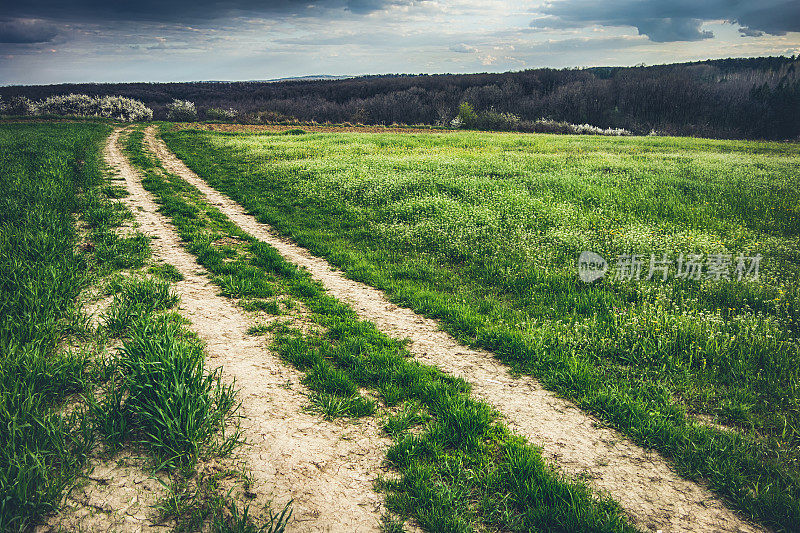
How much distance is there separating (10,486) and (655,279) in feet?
31.1

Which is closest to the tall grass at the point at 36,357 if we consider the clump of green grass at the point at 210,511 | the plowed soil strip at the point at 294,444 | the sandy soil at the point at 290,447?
the sandy soil at the point at 290,447

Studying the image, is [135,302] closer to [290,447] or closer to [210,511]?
[290,447]

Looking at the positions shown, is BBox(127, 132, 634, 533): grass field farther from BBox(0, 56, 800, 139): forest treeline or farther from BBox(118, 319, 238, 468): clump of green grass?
BBox(0, 56, 800, 139): forest treeline

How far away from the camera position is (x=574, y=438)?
4270 mm

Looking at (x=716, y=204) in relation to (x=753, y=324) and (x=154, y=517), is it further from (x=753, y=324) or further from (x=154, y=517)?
(x=154, y=517)

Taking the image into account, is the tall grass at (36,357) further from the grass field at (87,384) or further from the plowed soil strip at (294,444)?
the plowed soil strip at (294,444)

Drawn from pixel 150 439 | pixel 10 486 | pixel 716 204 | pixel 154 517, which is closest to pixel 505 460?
pixel 154 517

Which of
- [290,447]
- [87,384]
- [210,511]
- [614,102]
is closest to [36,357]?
[87,384]

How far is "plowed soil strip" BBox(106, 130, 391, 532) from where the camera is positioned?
131 inches

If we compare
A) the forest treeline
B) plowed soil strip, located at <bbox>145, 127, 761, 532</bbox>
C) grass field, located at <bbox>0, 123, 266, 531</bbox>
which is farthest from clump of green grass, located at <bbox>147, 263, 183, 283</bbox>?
the forest treeline

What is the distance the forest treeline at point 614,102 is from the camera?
2287 inches

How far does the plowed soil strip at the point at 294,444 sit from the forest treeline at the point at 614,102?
58.7m

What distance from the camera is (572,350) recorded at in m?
5.68

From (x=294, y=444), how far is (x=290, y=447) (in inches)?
2.1
